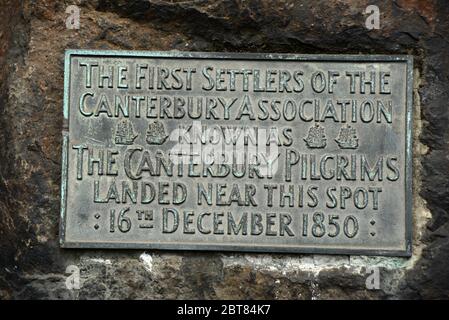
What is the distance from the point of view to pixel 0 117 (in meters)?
5.55

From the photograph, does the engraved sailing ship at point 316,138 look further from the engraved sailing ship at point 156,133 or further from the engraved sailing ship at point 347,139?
the engraved sailing ship at point 156,133

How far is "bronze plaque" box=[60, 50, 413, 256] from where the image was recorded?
5414mm

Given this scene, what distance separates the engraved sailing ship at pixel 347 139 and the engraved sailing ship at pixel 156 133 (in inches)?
34.7

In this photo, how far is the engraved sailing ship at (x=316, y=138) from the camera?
545cm

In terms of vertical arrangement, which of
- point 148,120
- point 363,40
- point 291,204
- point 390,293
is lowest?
point 390,293

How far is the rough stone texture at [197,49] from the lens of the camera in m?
5.39

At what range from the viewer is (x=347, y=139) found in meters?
5.45

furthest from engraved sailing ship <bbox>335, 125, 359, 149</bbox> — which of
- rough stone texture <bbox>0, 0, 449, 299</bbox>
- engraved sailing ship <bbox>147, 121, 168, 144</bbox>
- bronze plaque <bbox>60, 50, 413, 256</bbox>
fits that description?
engraved sailing ship <bbox>147, 121, 168, 144</bbox>

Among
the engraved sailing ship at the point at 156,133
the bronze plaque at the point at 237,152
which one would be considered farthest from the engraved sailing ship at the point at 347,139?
the engraved sailing ship at the point at 156,133

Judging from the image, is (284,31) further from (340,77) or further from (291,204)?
(291,204)

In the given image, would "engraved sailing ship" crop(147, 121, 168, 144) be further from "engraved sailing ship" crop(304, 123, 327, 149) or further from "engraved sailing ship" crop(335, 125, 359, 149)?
"engraved sailing ship" crop(335, 125, 359, 149)

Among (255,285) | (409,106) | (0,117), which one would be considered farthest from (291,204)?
(0,117)

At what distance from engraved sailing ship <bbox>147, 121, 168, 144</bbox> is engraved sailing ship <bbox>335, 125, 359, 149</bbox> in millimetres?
881

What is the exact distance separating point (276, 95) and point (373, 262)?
98cm
